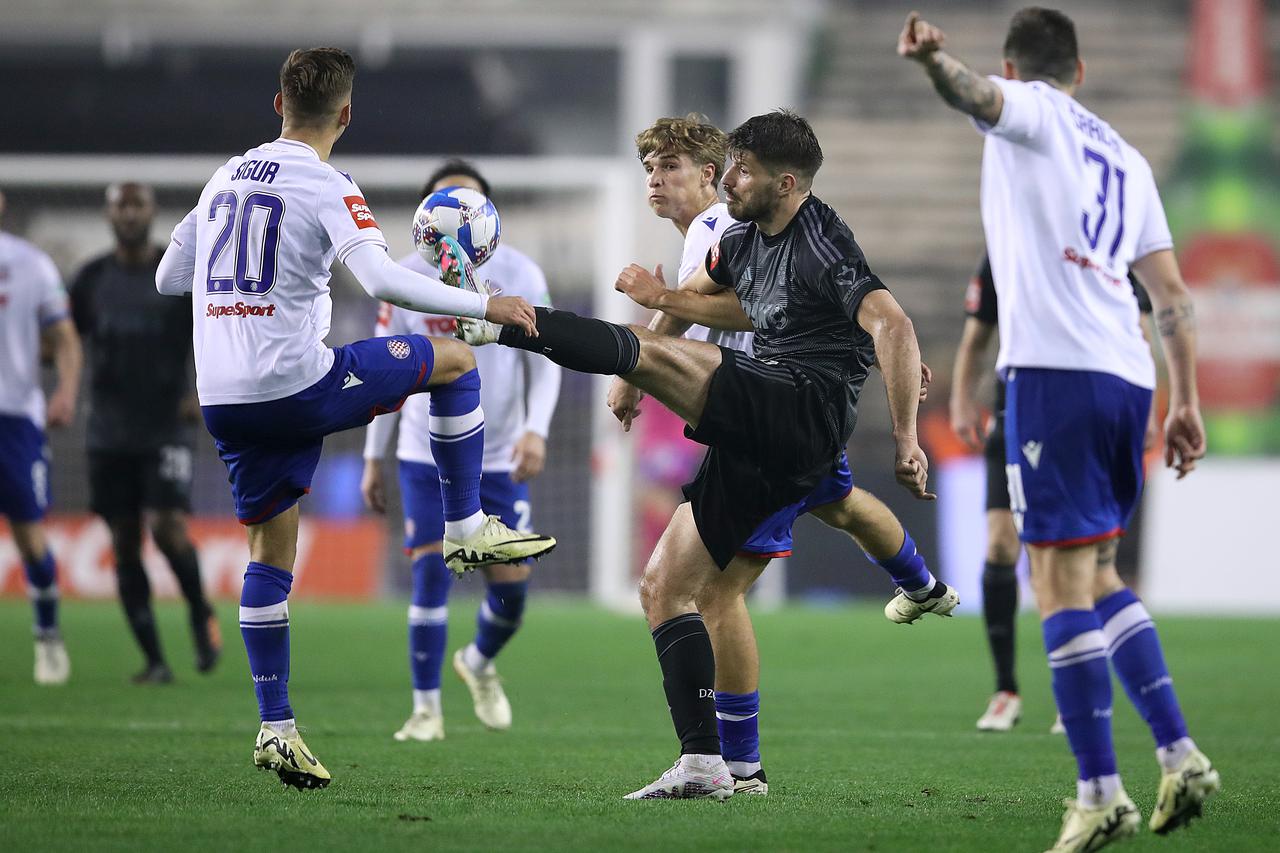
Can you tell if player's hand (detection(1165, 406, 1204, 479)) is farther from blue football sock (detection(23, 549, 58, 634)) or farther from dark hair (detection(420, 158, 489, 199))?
blue football sock (detection(23, 549, 58, 634))

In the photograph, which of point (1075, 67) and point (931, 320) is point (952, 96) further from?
point (931, 320)

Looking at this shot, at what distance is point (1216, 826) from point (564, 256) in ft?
37.9

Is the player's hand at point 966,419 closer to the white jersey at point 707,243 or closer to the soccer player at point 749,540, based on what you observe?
A: the soccer player at point 749,540

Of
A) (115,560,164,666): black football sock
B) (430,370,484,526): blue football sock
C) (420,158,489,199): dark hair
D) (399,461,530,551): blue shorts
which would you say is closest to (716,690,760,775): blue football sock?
(430,370,484,526): blue football sock

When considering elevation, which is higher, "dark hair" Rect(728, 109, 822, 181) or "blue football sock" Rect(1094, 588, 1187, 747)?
"dark hair" Rect(728, 109, 822, 181)

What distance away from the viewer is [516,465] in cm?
763

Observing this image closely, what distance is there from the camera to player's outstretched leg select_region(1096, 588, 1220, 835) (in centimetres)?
441

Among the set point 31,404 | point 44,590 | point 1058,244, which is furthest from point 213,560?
point 1058,244

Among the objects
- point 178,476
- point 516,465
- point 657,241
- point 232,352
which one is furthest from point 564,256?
point 232,352

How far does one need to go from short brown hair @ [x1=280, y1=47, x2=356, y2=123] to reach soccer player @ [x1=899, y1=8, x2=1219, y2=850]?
1833mm

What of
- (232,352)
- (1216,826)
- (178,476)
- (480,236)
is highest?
(480,236)

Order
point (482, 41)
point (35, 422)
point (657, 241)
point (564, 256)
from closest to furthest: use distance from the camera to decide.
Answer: point (35, 422), point (564, 256), point (657, 241), point (482, 41)

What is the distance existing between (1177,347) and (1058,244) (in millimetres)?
555

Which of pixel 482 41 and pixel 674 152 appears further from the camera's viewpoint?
pixel 482 41
